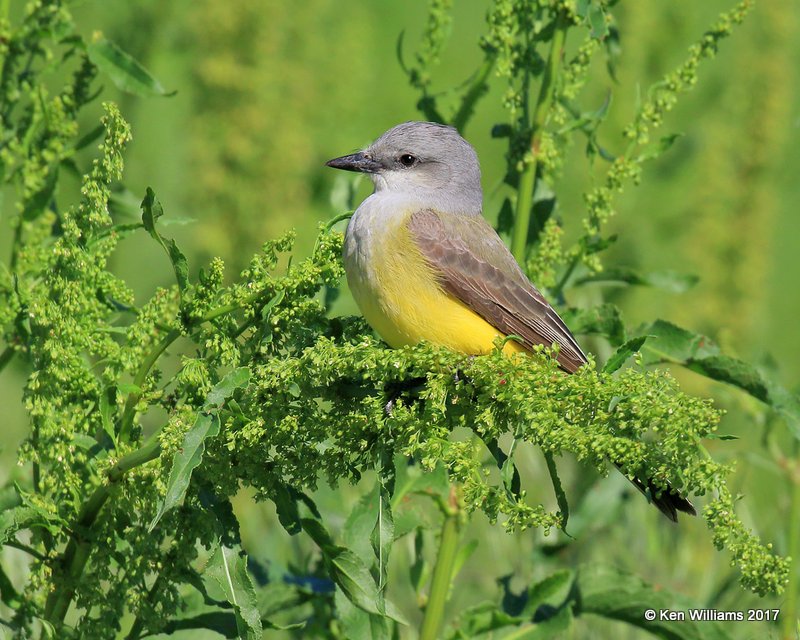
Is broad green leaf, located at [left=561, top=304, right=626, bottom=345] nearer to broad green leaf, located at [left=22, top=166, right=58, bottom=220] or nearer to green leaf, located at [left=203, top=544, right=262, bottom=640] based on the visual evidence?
green leaf, located at [left=203, top=544, right=262, bottom=640]

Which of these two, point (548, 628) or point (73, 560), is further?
point (548, 628)

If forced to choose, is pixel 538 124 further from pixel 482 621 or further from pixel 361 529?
pixel 482 621

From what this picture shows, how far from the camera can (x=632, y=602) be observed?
140 inches

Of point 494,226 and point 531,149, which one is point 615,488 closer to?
point 494,226

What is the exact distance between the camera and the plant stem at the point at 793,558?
11.9 ft

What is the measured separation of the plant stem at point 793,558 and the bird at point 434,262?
2.94 ft

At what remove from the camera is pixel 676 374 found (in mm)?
7312

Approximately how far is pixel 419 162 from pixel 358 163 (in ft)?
0.83

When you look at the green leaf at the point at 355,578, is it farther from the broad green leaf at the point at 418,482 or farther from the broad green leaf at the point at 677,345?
the broad green leaf at the point at 677,345

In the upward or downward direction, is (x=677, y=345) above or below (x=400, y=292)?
below

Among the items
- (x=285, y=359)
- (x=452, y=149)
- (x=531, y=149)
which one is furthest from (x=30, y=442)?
(x=452, y=149)

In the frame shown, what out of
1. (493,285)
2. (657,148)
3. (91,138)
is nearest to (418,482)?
(493,285)

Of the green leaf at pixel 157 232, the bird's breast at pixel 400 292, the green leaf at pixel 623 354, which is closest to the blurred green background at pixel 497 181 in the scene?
the bird's breast at pixel 400 292

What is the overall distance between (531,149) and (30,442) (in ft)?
5.79
